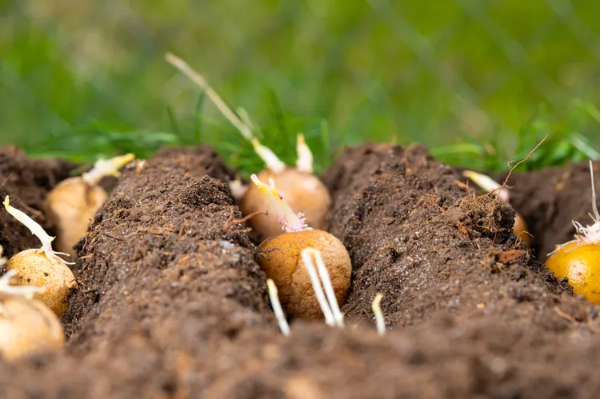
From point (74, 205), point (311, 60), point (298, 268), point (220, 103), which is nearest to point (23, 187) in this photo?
point (74, 205)

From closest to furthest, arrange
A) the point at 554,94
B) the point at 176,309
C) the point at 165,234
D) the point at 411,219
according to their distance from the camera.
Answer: the point at 176,309 < the point at 165,234 < the point at 411,219 < the point at 554,94

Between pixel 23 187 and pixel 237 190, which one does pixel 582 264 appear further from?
pixel 23 187

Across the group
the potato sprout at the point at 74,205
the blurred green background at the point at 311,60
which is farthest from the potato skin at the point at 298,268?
the blurred green background at the point at 311,60

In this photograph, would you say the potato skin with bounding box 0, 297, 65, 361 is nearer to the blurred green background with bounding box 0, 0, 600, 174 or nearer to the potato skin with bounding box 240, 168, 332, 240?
the potato skin with bounding box 240, 168, 332, 240

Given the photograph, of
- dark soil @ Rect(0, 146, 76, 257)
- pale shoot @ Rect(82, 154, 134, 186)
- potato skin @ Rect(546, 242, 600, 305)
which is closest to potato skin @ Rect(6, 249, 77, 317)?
dark soil @ Rect(0, 146, 76, 257)

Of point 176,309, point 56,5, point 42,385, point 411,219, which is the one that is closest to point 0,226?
point 176,309

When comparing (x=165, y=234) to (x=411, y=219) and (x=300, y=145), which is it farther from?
(x=300, y=145)

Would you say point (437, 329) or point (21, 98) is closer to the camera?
point (437, 329)
